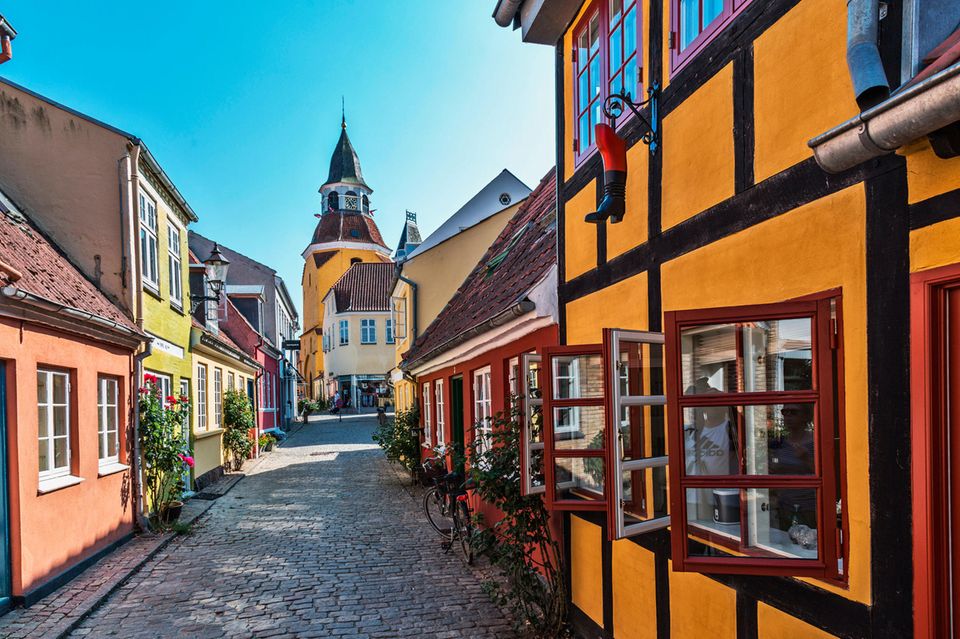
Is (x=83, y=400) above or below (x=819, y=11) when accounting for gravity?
below

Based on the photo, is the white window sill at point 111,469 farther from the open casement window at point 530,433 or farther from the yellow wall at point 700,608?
the yellow wall at point 700,608

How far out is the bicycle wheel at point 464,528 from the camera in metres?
8.06

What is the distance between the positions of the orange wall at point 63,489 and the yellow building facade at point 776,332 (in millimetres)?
5109

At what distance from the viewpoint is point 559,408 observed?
4.43m

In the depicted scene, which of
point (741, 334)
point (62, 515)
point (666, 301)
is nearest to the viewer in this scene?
point (741, 334)

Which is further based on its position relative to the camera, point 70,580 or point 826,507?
point 70,580

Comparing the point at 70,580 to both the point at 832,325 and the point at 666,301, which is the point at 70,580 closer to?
the point at 666,301

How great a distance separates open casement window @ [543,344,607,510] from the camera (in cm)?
438

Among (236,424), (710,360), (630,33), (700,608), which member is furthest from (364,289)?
(710,360)

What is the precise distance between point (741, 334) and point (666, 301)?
1046 millimetres

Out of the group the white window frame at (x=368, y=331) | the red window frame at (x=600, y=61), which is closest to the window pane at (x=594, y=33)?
the red window frame at (x=600, y=61)

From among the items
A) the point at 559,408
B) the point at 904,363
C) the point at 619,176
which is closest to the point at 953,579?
the point at 904,363

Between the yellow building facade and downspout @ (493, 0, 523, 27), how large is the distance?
1.87 m

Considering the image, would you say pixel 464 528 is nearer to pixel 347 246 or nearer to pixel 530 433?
pixel 530 433
